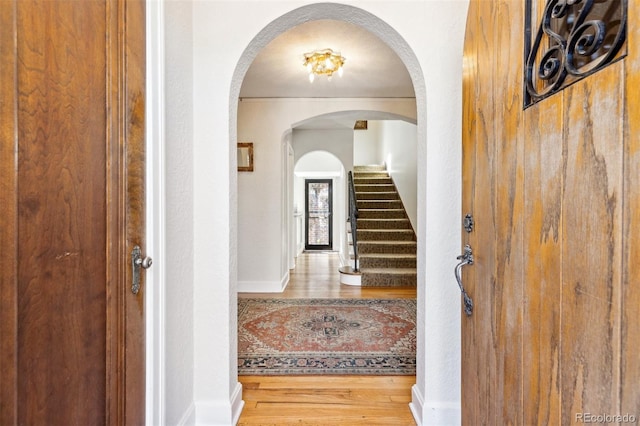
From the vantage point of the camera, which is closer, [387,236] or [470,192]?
[470,192]

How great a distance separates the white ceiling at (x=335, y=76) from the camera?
251cm

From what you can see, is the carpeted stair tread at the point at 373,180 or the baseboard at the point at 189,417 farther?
the carpeted stair tread at the point at 373,180

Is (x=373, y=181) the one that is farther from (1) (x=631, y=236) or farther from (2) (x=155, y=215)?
(1) (x=631, y=236)

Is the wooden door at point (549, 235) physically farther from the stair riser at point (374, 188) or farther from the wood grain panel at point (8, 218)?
the stair riser at point (374, 188)

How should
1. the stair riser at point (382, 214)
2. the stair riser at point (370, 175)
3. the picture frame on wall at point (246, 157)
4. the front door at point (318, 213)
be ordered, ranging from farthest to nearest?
the front door at point (318, 213)
the stair riser at point (370, 175)
the stair riser at point (382, 214)
the picture frame on wall at point (246, 157)

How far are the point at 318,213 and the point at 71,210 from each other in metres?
8.65

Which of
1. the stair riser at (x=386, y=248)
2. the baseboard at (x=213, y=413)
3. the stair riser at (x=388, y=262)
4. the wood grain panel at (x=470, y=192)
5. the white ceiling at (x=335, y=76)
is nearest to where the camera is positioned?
the wood grain panel at (x=470, y=192)

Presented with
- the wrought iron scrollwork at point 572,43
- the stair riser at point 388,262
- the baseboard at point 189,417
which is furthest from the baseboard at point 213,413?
the stair riser at point 388,262

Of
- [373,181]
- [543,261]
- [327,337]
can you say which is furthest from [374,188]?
[543,261]

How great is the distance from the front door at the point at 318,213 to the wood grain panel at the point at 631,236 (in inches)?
347

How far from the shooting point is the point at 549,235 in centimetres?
67

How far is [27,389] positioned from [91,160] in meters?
0.54

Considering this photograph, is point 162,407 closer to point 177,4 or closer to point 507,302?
point 507,302

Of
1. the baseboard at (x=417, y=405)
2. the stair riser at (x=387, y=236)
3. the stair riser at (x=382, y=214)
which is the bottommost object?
the baseboard at (x=417, y=405)
